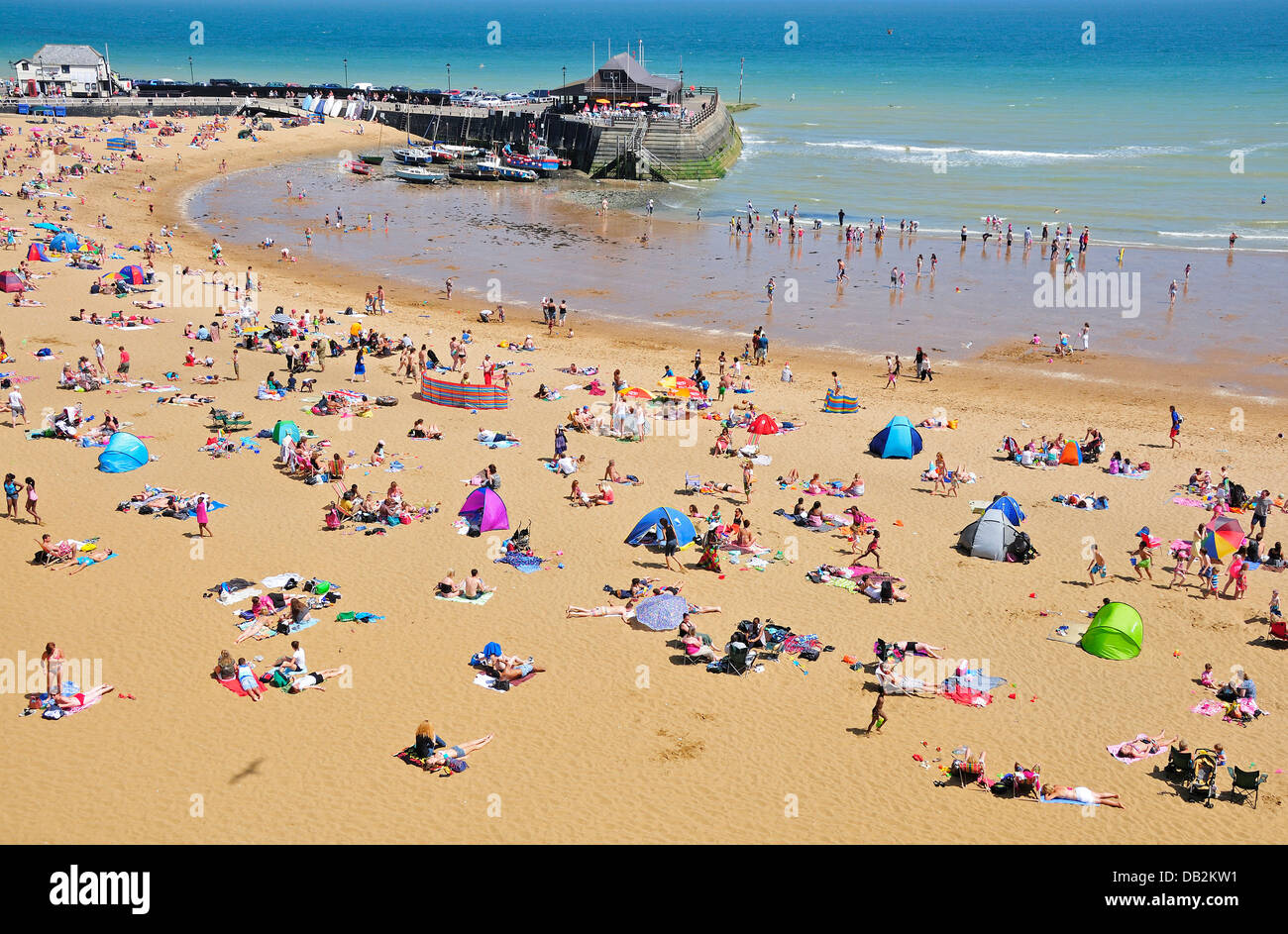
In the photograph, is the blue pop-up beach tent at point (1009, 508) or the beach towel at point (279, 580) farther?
the blue pop-up beach tent at point (1009, 508)

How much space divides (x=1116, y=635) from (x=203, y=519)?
16.3m

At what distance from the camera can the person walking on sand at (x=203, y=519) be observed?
20.1 metres

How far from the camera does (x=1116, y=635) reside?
17.4 metres

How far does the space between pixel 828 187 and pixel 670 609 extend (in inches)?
2039

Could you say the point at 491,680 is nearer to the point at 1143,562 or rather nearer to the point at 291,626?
the point at 291,626

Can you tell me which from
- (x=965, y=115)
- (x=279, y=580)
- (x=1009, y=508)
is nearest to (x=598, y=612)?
(x=279, y=580)

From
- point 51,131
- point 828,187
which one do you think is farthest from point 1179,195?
point 51,131

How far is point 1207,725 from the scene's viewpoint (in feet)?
51.5

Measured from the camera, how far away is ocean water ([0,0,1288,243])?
58312 mm

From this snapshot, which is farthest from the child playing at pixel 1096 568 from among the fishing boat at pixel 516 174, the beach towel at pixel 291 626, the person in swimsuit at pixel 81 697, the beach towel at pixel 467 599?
the fishing boat at pixel 516 174

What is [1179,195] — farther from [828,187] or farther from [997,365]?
[997,365]

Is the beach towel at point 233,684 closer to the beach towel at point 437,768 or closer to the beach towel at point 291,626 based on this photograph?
the beach towel at point 291,626

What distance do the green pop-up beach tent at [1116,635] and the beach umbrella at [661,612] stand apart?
6687 mm

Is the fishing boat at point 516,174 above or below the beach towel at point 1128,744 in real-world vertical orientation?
above
